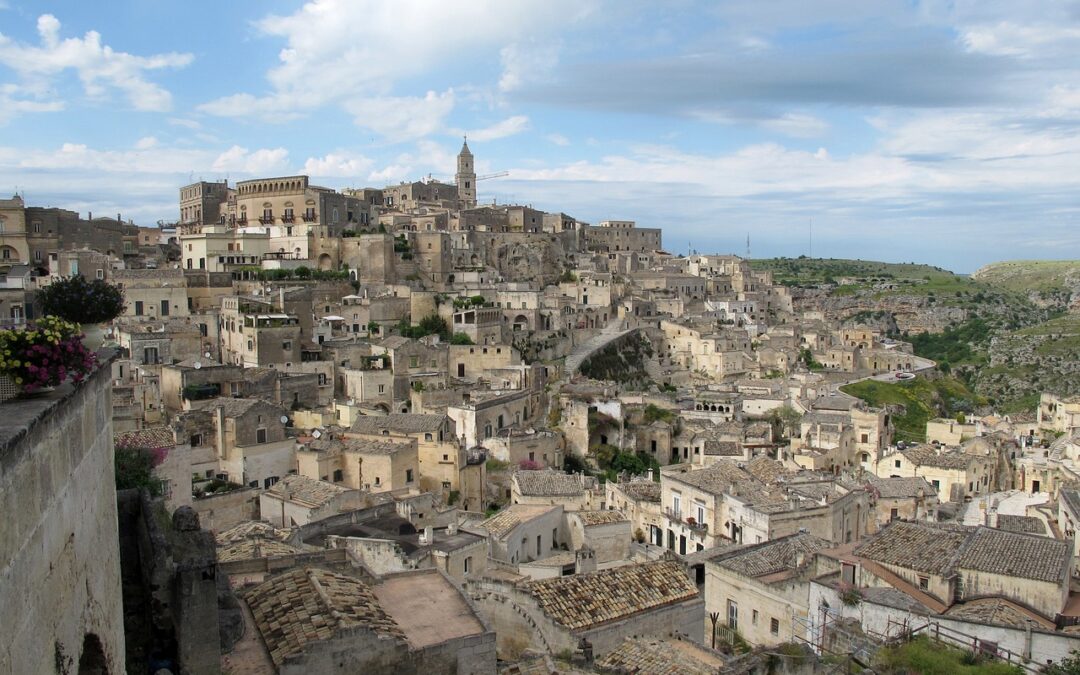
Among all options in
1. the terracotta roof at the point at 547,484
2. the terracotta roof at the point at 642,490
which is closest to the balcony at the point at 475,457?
the terracotta roof at the point at 547,484

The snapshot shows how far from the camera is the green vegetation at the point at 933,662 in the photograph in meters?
10.7

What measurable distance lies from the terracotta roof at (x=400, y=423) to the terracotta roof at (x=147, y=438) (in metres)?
6.86

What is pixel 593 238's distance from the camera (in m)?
78.1

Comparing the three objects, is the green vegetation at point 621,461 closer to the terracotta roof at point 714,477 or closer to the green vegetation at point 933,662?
the terracotta roof at point 714,477

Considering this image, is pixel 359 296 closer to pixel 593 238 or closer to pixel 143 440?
pixel 143 440

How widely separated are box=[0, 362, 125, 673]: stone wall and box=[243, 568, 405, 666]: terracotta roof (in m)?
2.11

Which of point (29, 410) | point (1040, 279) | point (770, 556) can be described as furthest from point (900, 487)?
point (1040, 279)

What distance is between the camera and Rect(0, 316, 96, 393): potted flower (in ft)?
18.6

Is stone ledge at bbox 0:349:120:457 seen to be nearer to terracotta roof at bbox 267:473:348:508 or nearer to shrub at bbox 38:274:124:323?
shrub at bbox 38:274:124:323

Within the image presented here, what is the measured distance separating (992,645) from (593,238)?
67546 mm

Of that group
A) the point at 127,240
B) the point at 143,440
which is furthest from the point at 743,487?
the point at 127,240

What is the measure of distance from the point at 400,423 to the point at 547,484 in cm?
573

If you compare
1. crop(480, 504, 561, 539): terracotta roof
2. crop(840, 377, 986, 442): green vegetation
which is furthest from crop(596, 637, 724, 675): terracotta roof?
crop(840, 377, 986, 442): green vegetation

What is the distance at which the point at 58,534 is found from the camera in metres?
A: 5.59
